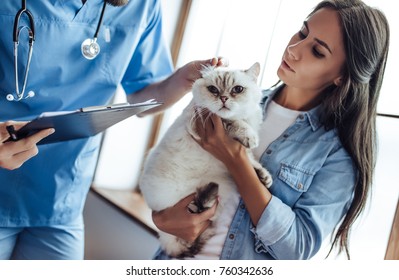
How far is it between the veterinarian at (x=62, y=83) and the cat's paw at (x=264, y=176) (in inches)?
9.3

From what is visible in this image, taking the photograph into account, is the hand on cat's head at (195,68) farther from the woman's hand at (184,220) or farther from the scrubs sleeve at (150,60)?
the woman's hand at (184,220)

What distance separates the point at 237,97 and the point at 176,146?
0.52 ft

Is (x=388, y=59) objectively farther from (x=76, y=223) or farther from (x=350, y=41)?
(x=76, y=223)

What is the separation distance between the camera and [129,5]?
2.89 ft

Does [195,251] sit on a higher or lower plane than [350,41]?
lower

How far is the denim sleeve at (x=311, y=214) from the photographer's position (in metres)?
0.69

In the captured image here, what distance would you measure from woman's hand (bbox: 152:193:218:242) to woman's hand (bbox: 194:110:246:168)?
94 mm

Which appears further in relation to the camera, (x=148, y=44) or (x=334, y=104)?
(x=148, y=44)

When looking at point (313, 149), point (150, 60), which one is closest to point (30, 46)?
point (150, 60)

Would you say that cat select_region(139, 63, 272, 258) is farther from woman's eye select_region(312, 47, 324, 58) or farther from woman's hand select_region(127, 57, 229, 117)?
woman's eye select_region(312, 47, 324, 58)

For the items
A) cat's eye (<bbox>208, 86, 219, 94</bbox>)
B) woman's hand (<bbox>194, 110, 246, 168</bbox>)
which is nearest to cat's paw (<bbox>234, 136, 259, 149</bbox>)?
woman's hand (<bbox>194, 110, 246, 168</bbox>)

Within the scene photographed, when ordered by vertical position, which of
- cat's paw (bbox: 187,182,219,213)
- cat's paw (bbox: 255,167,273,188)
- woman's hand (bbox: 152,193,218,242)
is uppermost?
cat's paw (bbox: 255,167,273,188)

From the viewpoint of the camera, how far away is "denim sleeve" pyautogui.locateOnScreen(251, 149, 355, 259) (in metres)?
0.69
